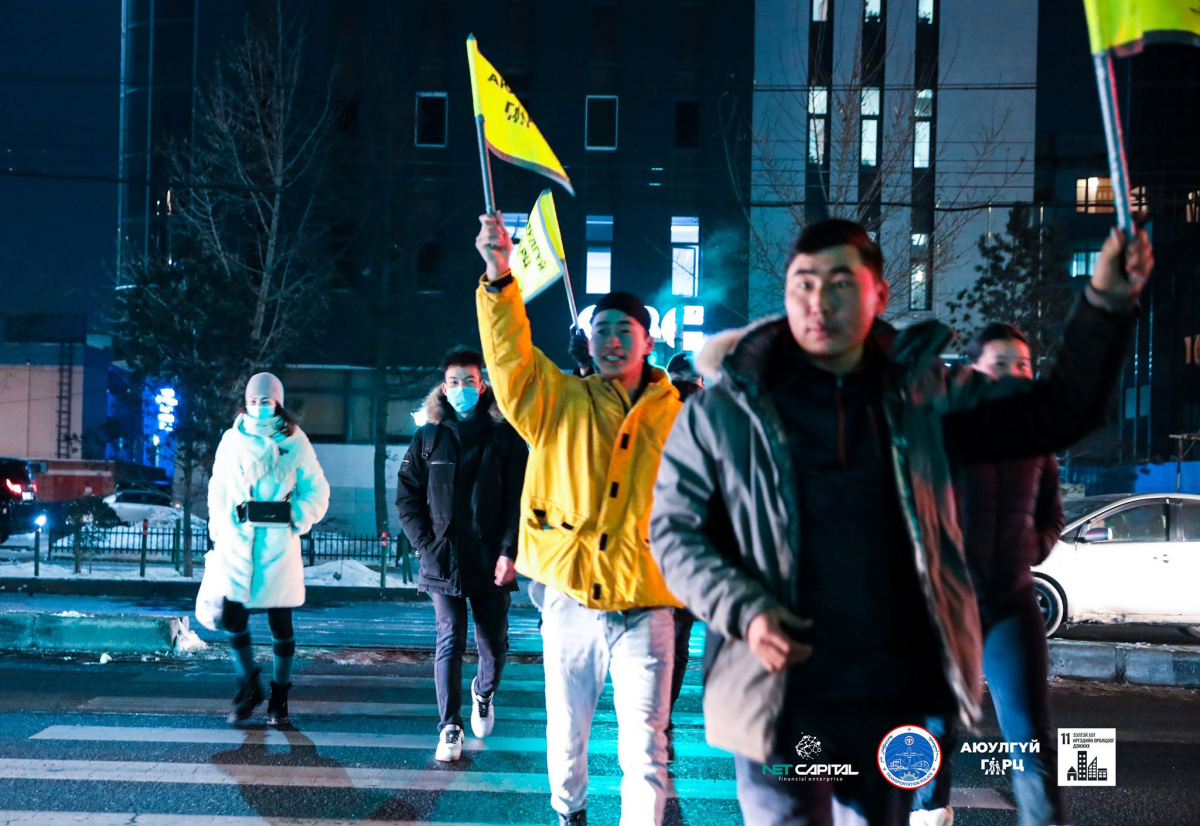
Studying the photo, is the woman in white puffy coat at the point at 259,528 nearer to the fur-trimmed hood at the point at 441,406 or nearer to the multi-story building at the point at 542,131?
the fur-trimmed hood at the point at 441,406

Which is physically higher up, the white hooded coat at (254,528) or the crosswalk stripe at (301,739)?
the white hooded coat at (254,528)

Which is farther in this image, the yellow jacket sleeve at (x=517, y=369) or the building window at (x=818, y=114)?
the building window at (x=818, y=114)

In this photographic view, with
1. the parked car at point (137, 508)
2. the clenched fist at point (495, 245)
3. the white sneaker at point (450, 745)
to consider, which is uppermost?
the clenched fist at point (495, 245)

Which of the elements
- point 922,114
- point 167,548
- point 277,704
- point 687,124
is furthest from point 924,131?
point 277,704

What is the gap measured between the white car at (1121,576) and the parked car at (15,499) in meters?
19.0

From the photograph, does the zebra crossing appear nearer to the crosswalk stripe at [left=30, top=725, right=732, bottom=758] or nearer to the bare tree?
the crosswalk stripe at [left=30, top=725, right=732, bottom=758]

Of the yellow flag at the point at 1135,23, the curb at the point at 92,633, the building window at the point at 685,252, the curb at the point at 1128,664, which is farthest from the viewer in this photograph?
the building window at the point at 685,252

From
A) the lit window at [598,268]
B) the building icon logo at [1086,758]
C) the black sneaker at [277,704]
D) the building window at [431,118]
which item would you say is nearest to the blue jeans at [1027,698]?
the building icon logo at [1086,758]

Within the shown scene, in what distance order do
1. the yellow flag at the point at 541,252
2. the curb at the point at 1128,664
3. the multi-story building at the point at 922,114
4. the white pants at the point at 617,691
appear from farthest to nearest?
the multi-story building at the point at 922,114
the curb at the point at 1128,664
the yellow flag at the point at 541,252
the white pants at the point at 617,691

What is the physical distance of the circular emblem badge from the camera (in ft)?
8.15

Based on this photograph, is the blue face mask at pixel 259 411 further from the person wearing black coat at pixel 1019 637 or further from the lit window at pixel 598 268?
the lit window at pixel 598 268

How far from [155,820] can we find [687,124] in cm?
2834

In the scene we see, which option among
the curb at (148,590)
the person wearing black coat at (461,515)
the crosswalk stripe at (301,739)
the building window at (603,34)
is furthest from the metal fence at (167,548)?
the building window at (603,34)

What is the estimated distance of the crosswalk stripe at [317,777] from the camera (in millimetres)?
5281
